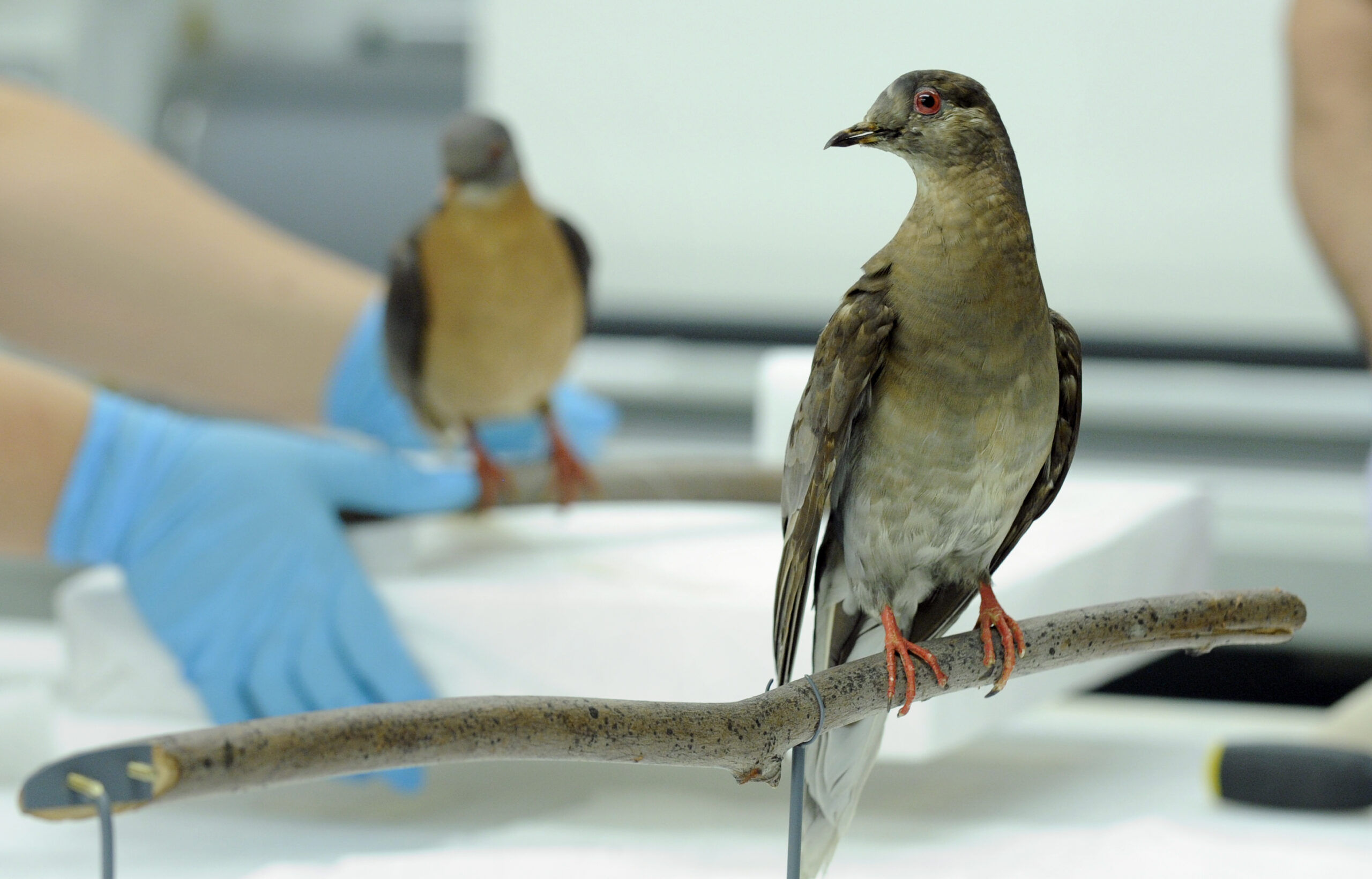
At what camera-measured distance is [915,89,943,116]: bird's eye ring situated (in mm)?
350

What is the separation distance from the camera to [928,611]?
18.8 inches

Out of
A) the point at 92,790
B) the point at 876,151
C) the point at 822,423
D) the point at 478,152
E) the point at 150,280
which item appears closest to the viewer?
the point at 92,790

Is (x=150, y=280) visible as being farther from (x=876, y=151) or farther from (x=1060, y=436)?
(x=1060, y=436)

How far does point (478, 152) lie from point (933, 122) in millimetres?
420

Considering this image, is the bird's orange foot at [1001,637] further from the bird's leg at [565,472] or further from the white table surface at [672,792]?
the bird's leg at [565,472]

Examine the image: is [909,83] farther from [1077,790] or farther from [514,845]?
[1077,790]

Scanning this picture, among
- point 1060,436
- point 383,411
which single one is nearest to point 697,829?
point 1060,436

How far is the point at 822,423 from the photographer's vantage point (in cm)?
40

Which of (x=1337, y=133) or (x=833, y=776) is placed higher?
(x=1337, y=133)

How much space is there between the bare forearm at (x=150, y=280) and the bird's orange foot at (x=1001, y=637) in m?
0.89

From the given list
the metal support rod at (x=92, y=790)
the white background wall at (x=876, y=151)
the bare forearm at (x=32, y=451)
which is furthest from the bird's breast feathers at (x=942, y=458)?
the bare forearm at (x=32, y=451)

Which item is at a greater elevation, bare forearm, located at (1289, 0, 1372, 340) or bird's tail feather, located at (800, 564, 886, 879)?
bare forearm, located at (1289, 0, 1372, 340)

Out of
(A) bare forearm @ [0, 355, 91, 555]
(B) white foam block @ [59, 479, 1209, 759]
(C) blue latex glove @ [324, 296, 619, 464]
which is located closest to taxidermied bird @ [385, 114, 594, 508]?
(B) white foam block @ [59, 479, 1209, 759]

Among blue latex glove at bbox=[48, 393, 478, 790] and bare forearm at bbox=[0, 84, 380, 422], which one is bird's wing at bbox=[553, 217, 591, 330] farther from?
bare forearm at bbox=[0, 84, 380, 422]
